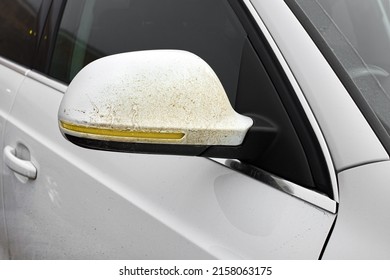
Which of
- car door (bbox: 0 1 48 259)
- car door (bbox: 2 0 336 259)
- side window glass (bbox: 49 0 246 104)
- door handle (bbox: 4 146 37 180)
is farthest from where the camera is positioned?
car door (bbox: 0 1 48 259)

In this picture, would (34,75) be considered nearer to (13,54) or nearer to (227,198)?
(13,54)

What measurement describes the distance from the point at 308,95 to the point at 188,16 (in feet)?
1.54

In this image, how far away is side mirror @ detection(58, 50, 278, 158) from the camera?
1099mm

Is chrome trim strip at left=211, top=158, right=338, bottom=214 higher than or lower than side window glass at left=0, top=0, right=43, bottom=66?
higher

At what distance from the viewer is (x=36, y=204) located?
179 centimetres

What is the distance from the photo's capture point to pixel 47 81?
190 cm

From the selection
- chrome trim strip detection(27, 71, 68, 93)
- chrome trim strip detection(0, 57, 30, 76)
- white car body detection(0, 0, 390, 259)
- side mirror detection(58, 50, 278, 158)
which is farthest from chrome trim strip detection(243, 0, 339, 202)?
chrome trim strip detection(0, 57, 30, 76)

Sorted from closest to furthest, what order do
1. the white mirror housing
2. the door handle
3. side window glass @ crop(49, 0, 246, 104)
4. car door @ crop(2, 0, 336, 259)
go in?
the white mirror housing, car door @ crop(2, 0, 336, 259), side window glass @ crop(49, 0, 246, 104), the door handle

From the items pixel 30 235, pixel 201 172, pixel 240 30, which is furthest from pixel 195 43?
pixel 30 235

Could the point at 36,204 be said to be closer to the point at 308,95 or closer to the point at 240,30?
the point at 240,30

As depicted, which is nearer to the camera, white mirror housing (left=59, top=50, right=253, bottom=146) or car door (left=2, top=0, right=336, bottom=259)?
white mirror housing (left=59, top=50, right=253, bottom=146)

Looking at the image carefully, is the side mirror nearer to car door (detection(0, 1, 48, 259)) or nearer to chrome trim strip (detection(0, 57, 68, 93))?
chrome trim strip (detection(0, 57, 68, 93))

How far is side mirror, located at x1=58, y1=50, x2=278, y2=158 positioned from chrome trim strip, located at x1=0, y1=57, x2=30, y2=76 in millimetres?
953
